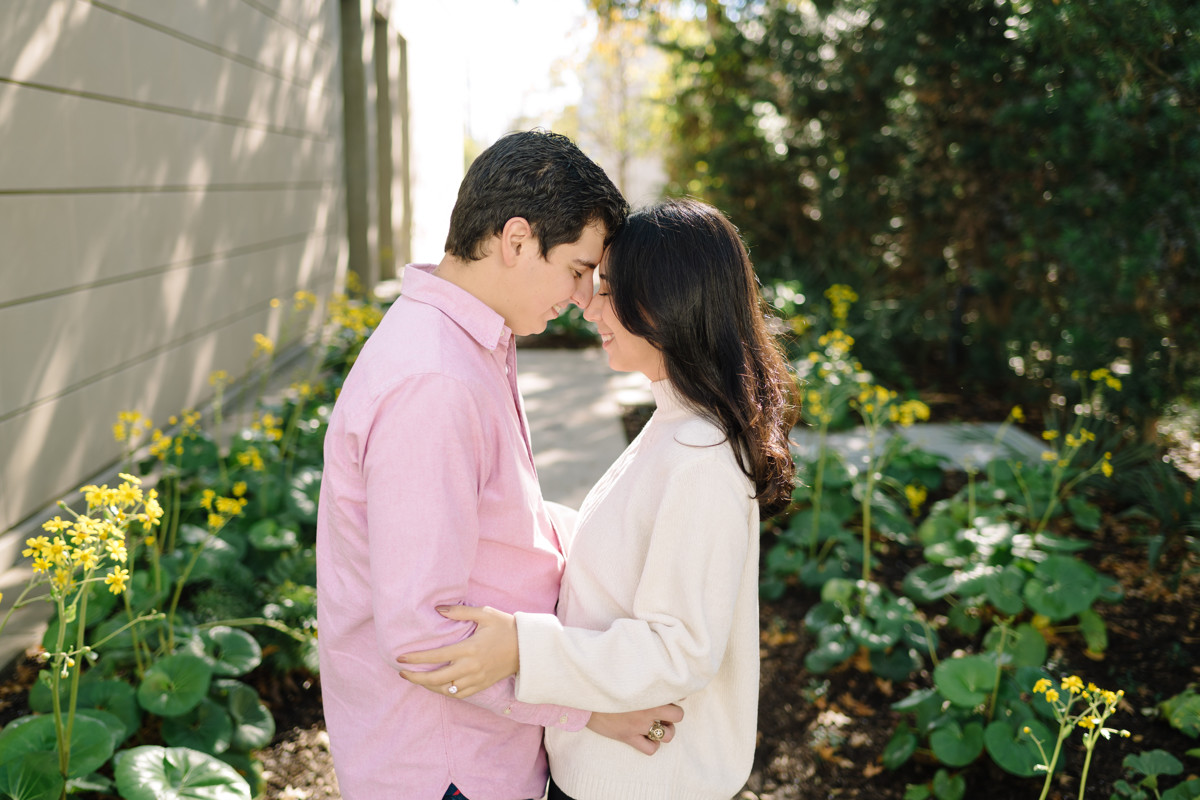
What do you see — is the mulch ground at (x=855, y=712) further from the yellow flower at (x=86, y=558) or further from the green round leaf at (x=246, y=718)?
A: the yellow flower at (x=86, y=558)

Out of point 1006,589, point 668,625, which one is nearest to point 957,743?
point 1006,589

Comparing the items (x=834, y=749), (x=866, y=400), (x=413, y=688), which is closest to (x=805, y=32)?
(x=866, y=400)

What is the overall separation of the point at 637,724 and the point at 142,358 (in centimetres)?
380

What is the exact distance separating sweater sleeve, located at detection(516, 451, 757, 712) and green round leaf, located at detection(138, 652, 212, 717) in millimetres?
1323

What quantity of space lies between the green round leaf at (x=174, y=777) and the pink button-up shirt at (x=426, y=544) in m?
0.53

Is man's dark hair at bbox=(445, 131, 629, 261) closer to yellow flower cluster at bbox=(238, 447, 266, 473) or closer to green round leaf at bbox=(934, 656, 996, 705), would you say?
green round leaf at bbox=(934, 656, 996, 705)

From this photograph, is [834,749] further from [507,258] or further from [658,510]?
[507,258]

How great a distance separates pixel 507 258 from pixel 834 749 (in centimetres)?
212

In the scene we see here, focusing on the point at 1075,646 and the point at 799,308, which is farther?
the point at 799,308

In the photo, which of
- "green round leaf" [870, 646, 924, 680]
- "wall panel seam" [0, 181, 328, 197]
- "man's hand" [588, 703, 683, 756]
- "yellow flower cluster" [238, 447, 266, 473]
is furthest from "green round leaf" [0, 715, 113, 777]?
"green round leaf" [870, 646, 924, 680]

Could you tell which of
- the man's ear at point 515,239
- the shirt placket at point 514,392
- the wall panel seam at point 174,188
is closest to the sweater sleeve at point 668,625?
the shirt placket at point 514,392

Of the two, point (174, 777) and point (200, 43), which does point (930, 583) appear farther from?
point (200, 43)

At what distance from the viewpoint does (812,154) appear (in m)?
8.59

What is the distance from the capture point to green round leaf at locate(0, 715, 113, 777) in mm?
1924
